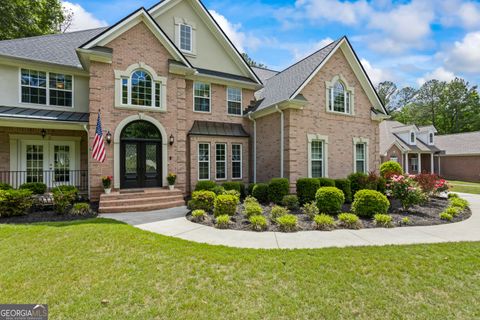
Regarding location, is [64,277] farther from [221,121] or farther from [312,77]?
[312,77]

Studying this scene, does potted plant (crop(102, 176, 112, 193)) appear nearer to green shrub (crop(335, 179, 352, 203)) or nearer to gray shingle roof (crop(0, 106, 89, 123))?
gray shingle roof (crop(0, 106, 89, 123))

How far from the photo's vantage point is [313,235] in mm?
6375

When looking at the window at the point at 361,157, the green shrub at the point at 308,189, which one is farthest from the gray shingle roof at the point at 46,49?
the window at the point at 361,157

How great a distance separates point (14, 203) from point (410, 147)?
104 feet

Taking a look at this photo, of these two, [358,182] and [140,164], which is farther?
[358,182]

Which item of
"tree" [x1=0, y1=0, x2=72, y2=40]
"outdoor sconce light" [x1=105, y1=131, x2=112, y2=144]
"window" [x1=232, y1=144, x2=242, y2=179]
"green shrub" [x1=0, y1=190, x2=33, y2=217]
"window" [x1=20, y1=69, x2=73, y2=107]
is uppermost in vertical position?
"tree" [x1=0, y1=0, x2=72, y2=40]

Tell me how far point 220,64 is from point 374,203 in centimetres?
1130

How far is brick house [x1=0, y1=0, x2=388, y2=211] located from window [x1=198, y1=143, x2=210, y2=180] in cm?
6

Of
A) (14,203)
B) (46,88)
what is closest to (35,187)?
(14,203)

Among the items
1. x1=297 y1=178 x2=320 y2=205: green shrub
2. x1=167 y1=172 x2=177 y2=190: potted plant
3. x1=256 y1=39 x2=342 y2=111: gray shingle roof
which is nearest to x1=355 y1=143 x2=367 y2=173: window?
x1=297 y1=178 x2=320 y2=205: green shrub

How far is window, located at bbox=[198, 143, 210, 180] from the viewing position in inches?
506

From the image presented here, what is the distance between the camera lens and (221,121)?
13930 mm

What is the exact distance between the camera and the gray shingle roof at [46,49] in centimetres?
1098

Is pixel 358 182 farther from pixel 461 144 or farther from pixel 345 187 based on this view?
pixel 461 144
